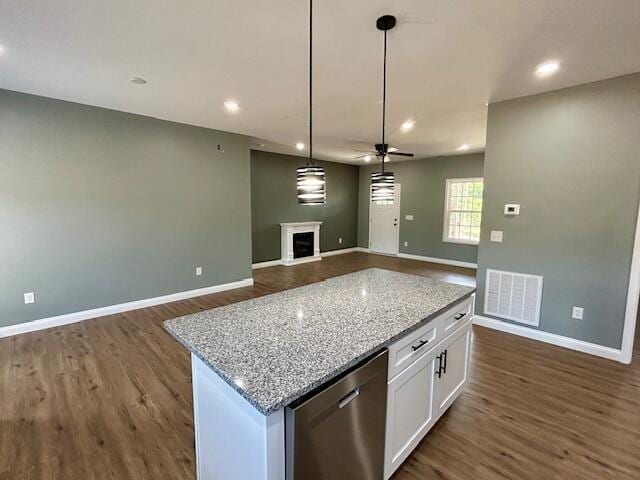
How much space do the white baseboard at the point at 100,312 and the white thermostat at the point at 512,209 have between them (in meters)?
4.21

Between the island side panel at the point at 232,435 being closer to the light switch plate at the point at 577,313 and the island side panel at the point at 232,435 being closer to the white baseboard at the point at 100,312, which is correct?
the white baseboard at the point at 100,312

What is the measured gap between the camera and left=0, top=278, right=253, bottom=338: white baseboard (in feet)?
11.1

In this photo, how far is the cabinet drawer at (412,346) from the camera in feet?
4.81

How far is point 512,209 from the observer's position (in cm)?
350

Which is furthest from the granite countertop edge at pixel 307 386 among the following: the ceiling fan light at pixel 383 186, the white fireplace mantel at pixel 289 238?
the white fireplace mantel at pixel 289 238

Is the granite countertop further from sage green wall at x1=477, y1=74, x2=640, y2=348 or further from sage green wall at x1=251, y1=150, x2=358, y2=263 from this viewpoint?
sage green wall at x1=251, y1=150, x2=358, y2=263

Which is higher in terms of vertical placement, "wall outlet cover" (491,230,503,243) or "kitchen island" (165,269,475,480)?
"wall outlet cover" (491,230,503,243)

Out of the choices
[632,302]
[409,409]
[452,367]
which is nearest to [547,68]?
[632,302]

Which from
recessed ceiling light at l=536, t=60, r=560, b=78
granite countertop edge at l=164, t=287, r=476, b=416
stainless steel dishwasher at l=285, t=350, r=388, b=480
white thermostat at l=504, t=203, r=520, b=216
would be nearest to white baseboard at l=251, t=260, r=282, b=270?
white thermostat at l=504, t=203, r=520, b=216

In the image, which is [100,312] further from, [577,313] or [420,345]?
[577,313]

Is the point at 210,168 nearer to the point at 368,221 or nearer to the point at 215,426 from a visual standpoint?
the point at 215,426

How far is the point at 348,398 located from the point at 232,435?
478 mm

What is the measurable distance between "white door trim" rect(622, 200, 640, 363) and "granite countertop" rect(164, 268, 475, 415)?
6.27 ft

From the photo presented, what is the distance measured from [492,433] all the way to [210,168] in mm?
4685
